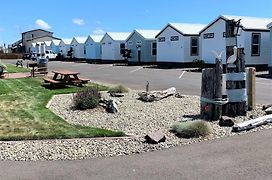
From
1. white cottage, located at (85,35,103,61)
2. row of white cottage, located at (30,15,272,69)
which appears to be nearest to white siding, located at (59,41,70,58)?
white cottage, located at (85,35,103,61)

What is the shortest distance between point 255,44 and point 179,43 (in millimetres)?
8382

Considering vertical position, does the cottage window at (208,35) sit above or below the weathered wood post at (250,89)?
above

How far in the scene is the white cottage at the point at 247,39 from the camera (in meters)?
30.4

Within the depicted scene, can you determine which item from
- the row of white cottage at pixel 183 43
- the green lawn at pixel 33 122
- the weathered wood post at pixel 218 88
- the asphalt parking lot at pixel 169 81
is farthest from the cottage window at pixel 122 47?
the weathered wood post at pixel 218 88

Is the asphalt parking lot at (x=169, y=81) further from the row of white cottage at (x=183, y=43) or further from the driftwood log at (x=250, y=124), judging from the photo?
the driftwood log at (x=250, y=124)

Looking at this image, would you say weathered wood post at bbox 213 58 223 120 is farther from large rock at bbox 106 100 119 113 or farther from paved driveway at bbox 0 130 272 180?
large rock at bbox 106 100 119 113

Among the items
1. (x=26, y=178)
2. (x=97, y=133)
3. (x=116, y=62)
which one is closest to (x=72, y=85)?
(x=97, y=133)

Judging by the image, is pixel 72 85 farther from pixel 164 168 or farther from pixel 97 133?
pixel 164 168

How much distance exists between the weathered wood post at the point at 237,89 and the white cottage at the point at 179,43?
87.5ft

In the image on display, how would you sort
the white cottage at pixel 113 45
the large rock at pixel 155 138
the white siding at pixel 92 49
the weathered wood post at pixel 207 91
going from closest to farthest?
1. the large rock at pixel 155 138
2. the weathered wood post at pixel 207 91
3. the white cottage at pixel 113 45
4. the white siding at pixel 92 49

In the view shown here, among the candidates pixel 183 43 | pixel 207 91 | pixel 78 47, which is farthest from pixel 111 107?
pixel 78 47

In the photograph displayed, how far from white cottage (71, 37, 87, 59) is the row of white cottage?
10.3ft

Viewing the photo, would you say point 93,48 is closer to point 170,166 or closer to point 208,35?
point 208,35

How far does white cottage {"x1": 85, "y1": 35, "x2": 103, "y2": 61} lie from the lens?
55469 millimetres
